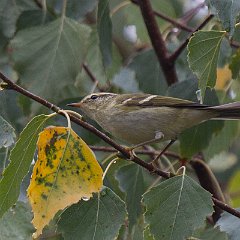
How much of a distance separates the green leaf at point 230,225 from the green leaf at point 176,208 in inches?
6.7

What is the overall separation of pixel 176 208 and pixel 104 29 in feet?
3.61

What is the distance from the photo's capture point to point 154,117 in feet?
10.9

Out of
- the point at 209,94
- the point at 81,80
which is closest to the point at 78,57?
the point at 209,94

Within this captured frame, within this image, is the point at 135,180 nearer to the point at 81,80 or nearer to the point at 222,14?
the point at 222,14

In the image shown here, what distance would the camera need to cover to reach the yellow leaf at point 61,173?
2496mm

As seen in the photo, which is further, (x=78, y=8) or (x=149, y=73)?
(x=149, y=73)

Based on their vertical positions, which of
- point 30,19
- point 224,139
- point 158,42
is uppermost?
point 30,19

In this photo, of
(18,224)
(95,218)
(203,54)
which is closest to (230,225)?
(95,218)

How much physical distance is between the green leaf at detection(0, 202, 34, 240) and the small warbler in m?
0.66

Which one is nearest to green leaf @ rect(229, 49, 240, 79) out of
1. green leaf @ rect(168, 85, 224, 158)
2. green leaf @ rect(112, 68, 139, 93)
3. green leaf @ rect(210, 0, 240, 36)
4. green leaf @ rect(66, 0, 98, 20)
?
green leaf @ rect(168, 85, 224, 158)

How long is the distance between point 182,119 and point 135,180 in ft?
1.10

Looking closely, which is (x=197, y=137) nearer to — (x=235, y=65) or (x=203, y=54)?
(x=235, y=65)

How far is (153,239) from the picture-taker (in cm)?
277

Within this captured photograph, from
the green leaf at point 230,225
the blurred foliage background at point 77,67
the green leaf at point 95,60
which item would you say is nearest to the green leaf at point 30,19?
the blurred foliage background at point 77,67
